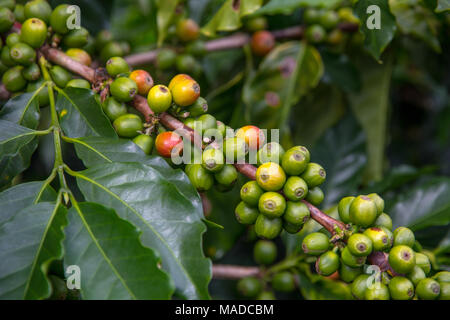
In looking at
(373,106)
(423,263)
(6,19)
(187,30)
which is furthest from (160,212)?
(373,106)

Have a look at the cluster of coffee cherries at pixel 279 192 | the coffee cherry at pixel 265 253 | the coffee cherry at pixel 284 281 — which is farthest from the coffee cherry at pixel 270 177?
the coffee cherry at pixel 265 253

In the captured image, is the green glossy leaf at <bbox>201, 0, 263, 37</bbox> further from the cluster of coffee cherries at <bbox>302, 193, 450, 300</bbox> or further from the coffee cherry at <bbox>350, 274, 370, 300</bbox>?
the coffee cherry at <bbox>350, 274, 370, 300</bbox>

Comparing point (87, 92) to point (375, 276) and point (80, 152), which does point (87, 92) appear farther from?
point (375, 276)

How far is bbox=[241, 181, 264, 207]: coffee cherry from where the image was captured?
1.19 meters

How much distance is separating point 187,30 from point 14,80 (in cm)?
90

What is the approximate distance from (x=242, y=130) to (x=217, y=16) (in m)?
0.82

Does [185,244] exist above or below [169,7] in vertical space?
below

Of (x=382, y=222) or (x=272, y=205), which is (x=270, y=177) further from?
(x=382, y=222)

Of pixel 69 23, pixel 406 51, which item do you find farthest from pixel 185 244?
pixel 406 51

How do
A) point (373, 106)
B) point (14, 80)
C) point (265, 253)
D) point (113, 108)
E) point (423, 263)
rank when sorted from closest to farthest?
point (423, 263) < point (113, 108) < point (14, 80) < point (265, 253) < point (373, 106)

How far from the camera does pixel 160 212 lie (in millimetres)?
1110

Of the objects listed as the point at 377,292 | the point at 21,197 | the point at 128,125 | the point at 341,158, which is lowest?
the point at 341,158

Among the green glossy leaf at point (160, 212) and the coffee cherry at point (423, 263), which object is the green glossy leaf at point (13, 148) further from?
the coffee cherry at point (423, 263)

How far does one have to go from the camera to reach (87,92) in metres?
1.32
